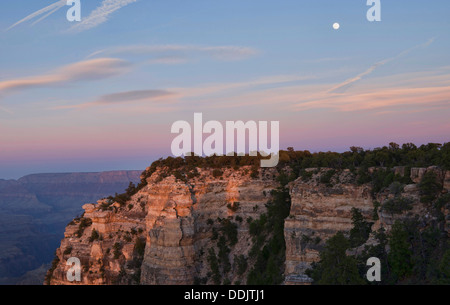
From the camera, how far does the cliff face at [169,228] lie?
49156 millimetres

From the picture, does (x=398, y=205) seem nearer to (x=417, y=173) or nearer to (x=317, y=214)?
(x=417, y=173)

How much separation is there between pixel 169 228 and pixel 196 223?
3.39 metres

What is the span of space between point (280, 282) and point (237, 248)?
11820mm

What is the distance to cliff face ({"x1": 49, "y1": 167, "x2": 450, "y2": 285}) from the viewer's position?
129ft

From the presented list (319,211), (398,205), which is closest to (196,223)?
(319,211)

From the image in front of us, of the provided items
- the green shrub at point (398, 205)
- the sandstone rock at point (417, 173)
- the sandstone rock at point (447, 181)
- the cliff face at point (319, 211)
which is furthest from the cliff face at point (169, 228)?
the sandstone rock at point (447, 181)

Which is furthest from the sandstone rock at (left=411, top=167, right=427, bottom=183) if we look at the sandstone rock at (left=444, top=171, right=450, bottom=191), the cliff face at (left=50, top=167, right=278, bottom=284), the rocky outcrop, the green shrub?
the cliff face at (left=50, top=167, right=278, bottom=284)

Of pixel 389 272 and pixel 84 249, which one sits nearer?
pixel 389 272

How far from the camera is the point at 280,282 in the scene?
39.1 metres

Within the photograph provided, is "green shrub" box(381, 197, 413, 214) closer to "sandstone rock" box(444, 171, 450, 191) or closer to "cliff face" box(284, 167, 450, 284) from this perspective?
"cliff face" box(284, 167, 450, 284)

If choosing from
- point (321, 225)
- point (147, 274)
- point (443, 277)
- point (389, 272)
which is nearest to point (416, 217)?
point (389, 272)

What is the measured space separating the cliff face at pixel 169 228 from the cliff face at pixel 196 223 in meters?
0.11
